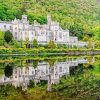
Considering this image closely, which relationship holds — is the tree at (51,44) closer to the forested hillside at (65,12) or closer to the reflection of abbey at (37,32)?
the reflection of abbey at (37,32)

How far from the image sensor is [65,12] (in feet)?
328

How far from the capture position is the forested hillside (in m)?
84.6

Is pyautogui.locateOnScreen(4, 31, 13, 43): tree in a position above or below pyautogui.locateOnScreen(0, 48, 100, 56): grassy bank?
above

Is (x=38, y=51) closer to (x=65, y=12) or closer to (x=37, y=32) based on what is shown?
(x=37, y=32)

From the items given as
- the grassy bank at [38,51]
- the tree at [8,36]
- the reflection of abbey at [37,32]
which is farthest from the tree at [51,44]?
the tree at [8,36]

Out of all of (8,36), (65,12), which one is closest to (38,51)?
(8,36)

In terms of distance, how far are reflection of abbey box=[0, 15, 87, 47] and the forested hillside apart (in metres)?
10.2

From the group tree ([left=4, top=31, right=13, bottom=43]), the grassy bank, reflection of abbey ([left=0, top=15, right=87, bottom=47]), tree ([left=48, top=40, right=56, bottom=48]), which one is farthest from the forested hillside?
the grassy bank

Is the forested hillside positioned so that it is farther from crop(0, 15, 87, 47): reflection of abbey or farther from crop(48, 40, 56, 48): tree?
crop(48, 40, 56, 48): tree

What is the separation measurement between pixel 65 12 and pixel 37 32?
33.8 meters

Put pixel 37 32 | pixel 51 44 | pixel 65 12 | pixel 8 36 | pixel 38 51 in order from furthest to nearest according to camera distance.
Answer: pixel 65 12 < pixel 37 32 < pixel 51 44 < pixel 8 36 < pixel 38 51

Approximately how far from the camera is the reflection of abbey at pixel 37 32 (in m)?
64.2

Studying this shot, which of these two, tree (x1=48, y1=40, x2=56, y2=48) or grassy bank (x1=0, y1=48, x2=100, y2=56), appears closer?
grassy bank (x1=0, y1=48, x2=100, y2=56)

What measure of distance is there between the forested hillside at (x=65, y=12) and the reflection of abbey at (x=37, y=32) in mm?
10232
